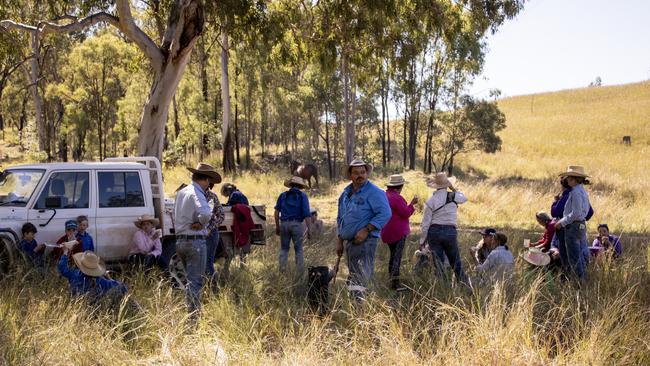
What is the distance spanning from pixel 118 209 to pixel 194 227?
240 centimetres

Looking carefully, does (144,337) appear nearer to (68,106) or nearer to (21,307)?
(21,307)

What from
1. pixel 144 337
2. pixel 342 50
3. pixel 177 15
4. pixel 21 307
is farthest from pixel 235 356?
pixel 342 50

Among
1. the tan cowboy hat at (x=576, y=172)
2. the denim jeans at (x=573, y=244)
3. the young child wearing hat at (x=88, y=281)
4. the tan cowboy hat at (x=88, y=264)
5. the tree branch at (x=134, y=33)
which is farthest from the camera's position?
the tree branch at (x=134, y=33)

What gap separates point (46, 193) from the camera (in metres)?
7.64

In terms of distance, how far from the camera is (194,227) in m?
6.19

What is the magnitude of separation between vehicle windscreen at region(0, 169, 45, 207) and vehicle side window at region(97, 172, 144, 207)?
2.59 ft

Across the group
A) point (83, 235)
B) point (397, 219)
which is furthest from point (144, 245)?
point (397, 219)

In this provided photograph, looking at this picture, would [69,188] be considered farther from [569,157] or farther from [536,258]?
[569,157]

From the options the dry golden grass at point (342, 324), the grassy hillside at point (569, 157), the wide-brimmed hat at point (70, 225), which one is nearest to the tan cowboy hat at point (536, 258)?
the dry golden grass at point (342, 324)

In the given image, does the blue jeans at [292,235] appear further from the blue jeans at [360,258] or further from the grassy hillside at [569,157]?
the grassy hillside at [569,157]

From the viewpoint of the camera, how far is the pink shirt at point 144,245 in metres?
7.89

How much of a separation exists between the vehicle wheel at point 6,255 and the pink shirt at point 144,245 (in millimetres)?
1423

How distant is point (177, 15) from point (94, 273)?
7867 mm

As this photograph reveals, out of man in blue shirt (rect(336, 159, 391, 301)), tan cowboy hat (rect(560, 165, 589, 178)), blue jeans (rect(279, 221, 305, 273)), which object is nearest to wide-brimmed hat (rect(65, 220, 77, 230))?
blue jeans (rect(279, 221, 305, 273))
